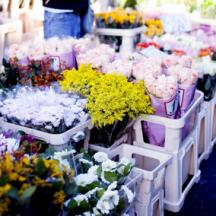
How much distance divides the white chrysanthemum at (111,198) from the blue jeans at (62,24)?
2327 millimetres

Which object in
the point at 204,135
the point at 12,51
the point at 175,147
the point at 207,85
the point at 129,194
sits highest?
the point at 12,51

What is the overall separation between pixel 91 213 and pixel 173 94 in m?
0.93

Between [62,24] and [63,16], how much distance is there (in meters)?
0.09

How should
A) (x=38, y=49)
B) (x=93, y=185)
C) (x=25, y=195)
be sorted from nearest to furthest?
(x=25, y=195) → (x=93, y=185) → (x=38, y=49)

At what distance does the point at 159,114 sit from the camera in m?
1.82

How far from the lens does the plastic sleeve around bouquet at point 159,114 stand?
173 centimetres

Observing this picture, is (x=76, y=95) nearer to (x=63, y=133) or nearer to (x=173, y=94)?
(x=63, y=133)

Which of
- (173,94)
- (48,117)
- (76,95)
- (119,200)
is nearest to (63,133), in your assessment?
(48,117)

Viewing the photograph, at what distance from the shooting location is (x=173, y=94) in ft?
5.63

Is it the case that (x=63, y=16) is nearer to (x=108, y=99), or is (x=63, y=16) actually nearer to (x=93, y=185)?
(x=108, y=99)

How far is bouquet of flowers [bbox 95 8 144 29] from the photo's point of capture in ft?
11.3

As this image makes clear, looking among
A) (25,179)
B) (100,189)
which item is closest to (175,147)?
(100,189)

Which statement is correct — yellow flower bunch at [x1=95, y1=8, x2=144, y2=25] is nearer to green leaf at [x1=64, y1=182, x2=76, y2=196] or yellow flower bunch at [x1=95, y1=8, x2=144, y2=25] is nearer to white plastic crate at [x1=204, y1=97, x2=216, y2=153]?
white plastic crate at [x1=204, y1=97, x2=216, y2=153]

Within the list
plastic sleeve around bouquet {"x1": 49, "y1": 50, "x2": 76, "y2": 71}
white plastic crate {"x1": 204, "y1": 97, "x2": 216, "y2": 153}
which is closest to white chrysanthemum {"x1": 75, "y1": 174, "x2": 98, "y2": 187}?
plastic sleeve around bouquet {"x1": 49, "y1": 50, "x2": 76, "y2": 71}
